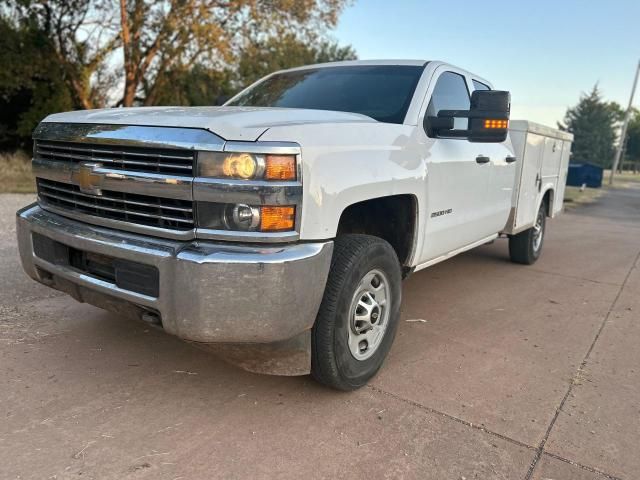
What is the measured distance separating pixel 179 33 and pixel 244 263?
15588 millimetres

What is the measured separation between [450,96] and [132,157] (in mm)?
2547

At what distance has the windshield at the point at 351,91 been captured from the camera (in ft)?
12.0

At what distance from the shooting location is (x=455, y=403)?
2.98 m

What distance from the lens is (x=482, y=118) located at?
10.8 ft

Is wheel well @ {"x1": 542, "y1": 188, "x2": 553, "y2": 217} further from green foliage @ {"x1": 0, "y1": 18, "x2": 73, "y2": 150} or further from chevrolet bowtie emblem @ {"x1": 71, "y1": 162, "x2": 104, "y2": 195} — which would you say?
green foliage @ {"x1": 0, "y1": 18, "x2": 73, "y2": 150}

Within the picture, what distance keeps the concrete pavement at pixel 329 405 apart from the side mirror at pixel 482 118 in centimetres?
148

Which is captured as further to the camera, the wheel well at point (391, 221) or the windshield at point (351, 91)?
the windshield at point (351, 91)

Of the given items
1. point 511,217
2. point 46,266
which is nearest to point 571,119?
point 511,217

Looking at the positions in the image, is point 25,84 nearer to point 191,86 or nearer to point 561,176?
point 191,86

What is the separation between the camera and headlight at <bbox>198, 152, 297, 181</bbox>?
2.31m

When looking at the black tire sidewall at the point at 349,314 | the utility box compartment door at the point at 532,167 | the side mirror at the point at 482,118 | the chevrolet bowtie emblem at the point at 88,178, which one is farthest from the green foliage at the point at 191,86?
the black tire sidewall at the point at 349,314

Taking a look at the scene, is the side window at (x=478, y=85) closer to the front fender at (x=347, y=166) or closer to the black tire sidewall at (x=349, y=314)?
the front fender at (x=347, y=166)

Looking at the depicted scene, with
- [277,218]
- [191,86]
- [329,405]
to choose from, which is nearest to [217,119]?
[277,218]

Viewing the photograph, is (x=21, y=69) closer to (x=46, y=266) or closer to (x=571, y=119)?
(x=46, y=266)
